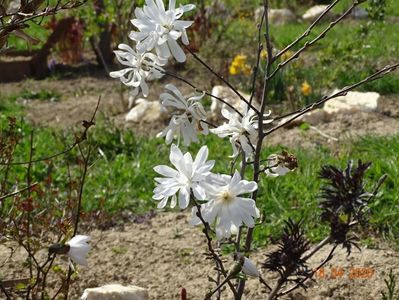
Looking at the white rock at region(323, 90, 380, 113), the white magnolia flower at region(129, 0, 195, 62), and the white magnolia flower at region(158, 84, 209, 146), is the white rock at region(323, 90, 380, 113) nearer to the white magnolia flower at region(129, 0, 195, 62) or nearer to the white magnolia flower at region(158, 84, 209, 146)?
the white magnolia flower at region(158, 84, 209, 146)

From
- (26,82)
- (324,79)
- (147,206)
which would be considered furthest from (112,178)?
(26,82)

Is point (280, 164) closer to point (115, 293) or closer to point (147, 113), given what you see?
point (115, 293)

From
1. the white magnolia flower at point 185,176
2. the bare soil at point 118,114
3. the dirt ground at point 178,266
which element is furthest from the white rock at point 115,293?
the bare soil at point 118,114

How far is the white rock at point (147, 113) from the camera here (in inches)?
304

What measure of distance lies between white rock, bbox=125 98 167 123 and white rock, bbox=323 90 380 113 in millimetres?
1476

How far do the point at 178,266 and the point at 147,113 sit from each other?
341 cm

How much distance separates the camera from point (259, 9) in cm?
1469

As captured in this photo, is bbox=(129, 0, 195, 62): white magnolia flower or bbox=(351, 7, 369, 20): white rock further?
bbox=(351, 7, 369, 20): white rock

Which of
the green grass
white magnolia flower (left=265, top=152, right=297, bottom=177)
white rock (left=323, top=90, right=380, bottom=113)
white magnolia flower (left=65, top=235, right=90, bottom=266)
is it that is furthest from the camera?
white rock (left=323, top=90, right=380, bottom=113)

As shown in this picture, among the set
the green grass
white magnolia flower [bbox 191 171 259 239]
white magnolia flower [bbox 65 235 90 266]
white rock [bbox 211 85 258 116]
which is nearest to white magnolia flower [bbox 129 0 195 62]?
white magnolia flower [bbox 191 171 259 239]

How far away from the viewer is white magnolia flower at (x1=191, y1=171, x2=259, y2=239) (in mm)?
2365
